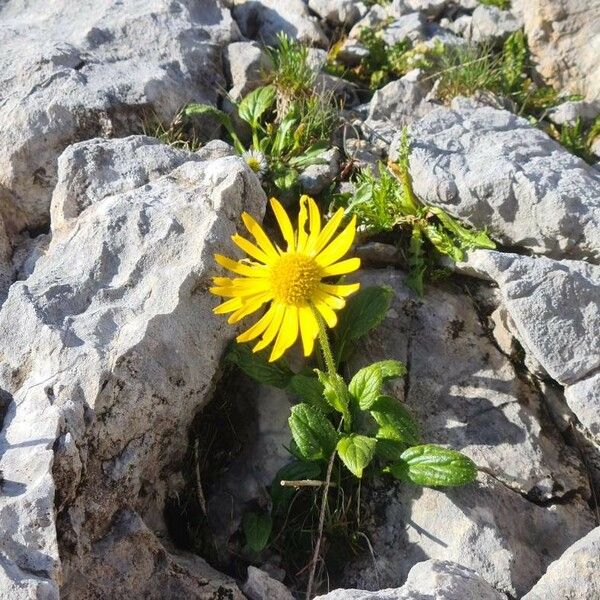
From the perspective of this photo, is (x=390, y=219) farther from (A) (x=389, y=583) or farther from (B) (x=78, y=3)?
(B) (x=78, y=3)

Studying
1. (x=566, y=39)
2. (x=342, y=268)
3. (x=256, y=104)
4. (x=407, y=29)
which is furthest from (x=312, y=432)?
(x=566, y=39)

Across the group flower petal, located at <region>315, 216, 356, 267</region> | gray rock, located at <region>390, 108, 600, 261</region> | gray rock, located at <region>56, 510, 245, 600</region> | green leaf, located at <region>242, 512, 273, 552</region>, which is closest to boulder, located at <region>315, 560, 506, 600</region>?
gray rock, located at <region>56, 510, 245, 600</region>

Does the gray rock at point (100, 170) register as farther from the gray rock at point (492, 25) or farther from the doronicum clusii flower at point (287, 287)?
the gray rock at point (492, 25)

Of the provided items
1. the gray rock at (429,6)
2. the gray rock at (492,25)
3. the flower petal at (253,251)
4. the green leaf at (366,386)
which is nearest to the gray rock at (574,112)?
the gray rock at (492,25)

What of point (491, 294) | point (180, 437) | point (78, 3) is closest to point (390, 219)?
point (491, 294)

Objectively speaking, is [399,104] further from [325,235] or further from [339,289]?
[339,289]

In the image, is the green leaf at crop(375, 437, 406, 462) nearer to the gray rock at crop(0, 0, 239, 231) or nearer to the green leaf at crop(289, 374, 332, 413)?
the green leaf at crop(289, 374, 332, 413)
